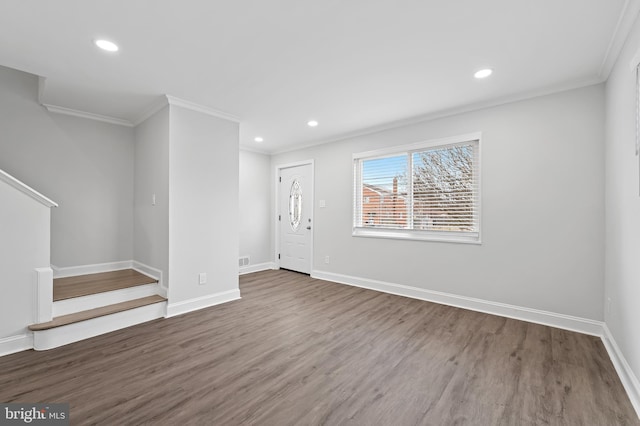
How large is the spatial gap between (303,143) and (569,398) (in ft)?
15.5

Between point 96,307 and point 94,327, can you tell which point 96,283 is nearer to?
point 96,307

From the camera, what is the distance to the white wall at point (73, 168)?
3.48 meters

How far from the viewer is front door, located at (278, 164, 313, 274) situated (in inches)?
213

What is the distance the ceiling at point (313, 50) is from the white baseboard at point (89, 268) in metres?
2.20

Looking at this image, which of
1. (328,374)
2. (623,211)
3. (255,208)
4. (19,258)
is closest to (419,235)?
(623,211)

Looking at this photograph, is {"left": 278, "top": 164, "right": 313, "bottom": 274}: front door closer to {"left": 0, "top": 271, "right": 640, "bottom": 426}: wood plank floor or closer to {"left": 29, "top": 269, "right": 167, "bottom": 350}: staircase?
{"left": 0, "top": 271, "right": 640, "bottom": 426}: wood plank floor

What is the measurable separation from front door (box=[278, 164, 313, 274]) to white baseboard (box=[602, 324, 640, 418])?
400 centimetres

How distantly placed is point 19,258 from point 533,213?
511 cm

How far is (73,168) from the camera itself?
3.90 metres

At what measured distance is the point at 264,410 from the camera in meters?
1.74

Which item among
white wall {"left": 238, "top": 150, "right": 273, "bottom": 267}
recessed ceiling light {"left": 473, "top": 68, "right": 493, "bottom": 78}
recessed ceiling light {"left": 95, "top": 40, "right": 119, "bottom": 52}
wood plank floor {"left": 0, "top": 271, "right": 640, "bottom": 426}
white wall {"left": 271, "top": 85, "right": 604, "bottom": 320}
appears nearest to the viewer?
wood plank floor {"left": 0, "top": 271, "right": 640, "bottom": 426}

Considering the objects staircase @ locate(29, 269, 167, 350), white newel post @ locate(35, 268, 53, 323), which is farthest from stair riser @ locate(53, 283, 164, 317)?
white newel post @ locate(35, 268, 53, 323)

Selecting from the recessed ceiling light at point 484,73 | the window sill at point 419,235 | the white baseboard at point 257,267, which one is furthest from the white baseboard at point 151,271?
the recessed ceiling light at point 484,73

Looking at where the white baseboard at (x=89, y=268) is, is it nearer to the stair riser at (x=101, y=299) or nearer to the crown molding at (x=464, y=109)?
the stair riser at (x=101, y=299)
